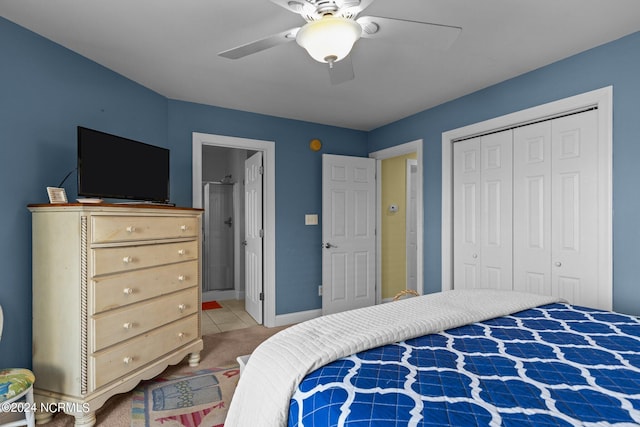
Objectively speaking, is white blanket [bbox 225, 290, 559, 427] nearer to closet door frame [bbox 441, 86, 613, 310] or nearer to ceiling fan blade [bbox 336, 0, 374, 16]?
closet door frame [bbox 441, 86, 613, 310]

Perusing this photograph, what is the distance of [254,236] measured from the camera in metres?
4.11

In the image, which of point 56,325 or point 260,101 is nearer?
point 56,325

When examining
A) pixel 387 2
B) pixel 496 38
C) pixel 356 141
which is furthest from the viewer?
pixel 356 141

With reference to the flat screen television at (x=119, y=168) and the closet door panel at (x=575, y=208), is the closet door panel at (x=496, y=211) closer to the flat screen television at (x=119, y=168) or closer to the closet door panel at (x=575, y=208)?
the closet door panel at (x=575, y=208)

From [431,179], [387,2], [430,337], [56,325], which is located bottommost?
[56,325]

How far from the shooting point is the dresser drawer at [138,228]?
2051 mm

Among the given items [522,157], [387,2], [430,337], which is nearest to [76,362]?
[430,337]

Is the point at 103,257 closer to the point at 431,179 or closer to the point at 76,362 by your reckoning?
the point at 76,362

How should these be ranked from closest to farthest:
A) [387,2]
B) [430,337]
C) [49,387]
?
[430,337] < [387,2] < [49,387]

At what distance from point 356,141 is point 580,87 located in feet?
8.20

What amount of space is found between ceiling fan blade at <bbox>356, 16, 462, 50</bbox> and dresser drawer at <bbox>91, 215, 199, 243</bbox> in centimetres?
176

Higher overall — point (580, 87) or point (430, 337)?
point (580, 87)

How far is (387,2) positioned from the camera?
6.22 ft

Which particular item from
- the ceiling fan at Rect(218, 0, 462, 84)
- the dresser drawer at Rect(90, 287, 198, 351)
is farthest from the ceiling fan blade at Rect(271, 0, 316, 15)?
the dresser drawer at Rect(90, 287, 198, 351)
